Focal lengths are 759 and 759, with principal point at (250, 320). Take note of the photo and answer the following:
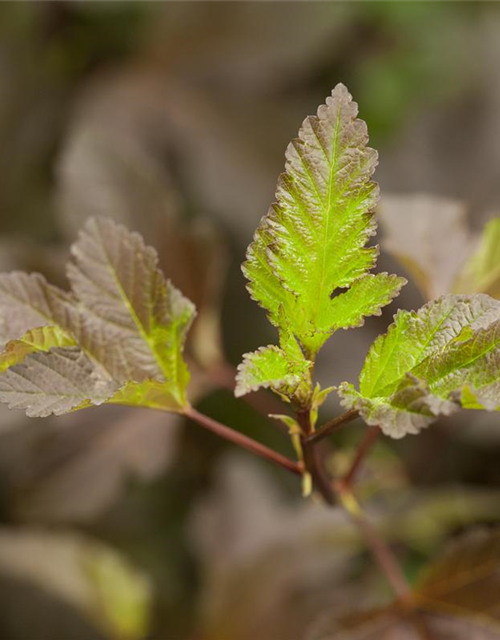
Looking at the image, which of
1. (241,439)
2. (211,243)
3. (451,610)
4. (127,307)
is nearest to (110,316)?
(127,307)

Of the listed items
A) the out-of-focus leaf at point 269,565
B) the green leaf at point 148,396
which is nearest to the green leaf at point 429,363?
the green leaf at point 148,396

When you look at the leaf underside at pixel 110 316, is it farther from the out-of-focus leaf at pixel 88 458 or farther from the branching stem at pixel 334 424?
the out-of-focus leaf at pixel 88 458

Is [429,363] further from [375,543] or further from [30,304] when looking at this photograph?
[375,543]

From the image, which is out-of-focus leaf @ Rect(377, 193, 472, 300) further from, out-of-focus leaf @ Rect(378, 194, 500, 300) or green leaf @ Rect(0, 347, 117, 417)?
green leaf @ Rect(0, 347, 117, 417)

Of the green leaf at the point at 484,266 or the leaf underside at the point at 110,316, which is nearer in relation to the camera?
the leaf underside at the point at 110,316

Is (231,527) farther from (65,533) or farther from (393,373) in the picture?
(393,373)

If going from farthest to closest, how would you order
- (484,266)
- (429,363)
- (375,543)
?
1. (375,543)
2. (484,266)
3. (429,363)

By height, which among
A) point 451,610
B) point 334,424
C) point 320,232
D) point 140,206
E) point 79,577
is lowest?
point 451,610

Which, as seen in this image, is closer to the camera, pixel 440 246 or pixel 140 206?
pixel 440 246
